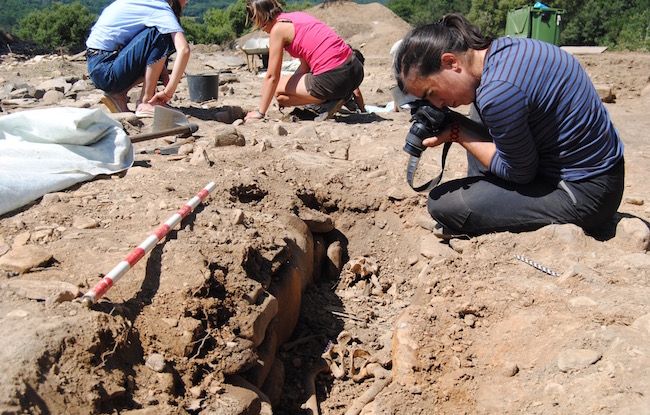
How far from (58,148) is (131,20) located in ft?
7.14

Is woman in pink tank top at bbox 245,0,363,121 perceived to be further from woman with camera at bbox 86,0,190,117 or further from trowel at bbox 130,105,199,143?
trowel at bbox 130,105,199,143

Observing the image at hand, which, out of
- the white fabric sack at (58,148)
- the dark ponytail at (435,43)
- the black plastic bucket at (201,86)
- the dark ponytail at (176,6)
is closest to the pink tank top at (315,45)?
the dark ponytail at (176,6)

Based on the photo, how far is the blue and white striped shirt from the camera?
2.42 metres

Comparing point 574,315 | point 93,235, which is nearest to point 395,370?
point 574,315

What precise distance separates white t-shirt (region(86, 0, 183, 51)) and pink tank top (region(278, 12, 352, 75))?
1.00 meters

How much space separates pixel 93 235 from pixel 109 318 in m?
0.68

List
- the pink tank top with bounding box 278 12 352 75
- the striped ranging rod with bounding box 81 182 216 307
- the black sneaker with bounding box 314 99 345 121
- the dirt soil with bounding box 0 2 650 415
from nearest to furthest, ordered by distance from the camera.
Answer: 1. the dirt soil with bounding box 0 2 650 415
2. the striped ranging rod with bounding box 81 182 216 307
3. the pink tank top with bounding box 278 12 352 75
4. the black sneaker with bounding box 314 99 345 121

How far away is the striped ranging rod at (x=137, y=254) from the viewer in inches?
79.0

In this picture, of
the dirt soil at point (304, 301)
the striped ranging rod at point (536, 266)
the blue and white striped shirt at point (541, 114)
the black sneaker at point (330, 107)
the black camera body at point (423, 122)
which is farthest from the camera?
the black sneaker at point (330, 107)

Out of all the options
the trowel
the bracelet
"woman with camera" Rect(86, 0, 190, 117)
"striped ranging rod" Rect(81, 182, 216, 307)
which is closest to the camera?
"striped ranging rod" Rect(81, 182, 216, 307)

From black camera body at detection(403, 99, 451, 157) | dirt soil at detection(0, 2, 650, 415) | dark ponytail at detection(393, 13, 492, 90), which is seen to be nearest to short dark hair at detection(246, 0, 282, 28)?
dirt soil at detection(0, 2, 650, 415)

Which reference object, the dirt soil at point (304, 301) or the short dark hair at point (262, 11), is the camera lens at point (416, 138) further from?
the short dark hair at point (262, 11)

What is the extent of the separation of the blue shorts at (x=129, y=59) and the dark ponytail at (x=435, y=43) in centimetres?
299

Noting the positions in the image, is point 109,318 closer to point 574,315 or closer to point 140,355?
point 140,355
